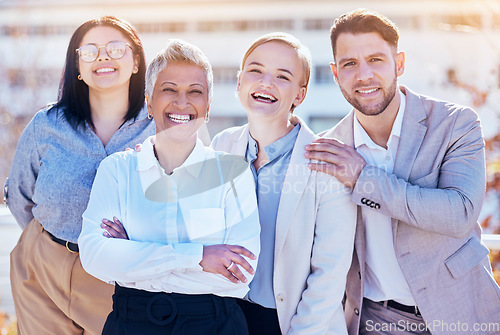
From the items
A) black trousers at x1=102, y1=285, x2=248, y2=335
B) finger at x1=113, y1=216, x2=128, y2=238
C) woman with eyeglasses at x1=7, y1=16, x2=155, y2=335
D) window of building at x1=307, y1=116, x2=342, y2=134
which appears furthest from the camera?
window of building at x1=307, y1=116, x2=342, y2=134

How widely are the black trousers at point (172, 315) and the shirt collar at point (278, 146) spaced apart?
2.48ft

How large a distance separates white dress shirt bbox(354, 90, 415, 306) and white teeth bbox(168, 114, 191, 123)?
0.90 meters

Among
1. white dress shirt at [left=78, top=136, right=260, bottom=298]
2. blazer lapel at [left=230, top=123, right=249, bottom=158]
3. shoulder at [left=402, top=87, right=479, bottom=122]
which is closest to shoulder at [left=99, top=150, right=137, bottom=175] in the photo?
white dress shirt at [left=78, top=136, right=260, bottom=298]

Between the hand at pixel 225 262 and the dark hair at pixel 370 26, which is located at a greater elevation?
the dark hair at pixel 370 26

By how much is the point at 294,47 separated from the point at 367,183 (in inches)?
29.2

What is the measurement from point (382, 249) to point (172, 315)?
1077mm

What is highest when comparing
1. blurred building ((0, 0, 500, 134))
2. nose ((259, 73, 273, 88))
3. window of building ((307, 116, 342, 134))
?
blurred building ((0, 0, 500, 134))

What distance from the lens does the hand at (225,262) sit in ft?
6.51

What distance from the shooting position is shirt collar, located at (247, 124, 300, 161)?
8.14 feet

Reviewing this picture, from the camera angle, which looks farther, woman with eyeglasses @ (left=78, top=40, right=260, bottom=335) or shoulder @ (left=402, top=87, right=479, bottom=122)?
shoulder @ (left=402, top=87, right=479, bottom=122)

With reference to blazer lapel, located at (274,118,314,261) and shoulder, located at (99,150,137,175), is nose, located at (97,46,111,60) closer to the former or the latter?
shoulder, located at (99,150,137,175)

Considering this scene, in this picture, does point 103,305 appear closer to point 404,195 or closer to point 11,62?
point 404,195

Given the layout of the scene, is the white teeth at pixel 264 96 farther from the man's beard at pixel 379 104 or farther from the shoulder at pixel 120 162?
the shoulder at pixel 120 162

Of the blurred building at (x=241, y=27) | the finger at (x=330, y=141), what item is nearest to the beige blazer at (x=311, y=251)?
the finger at (x=330, y=141)
